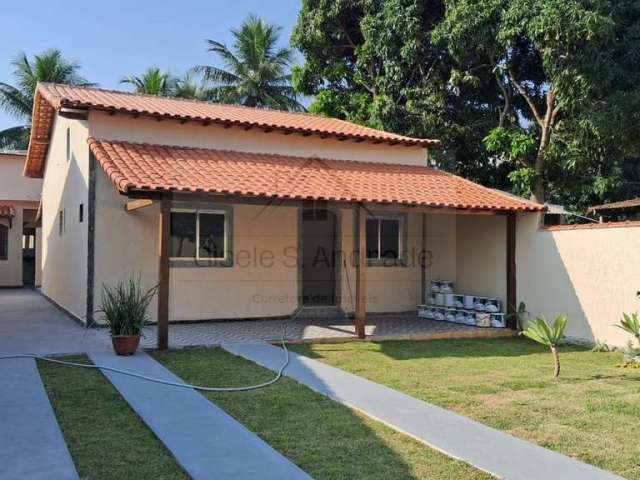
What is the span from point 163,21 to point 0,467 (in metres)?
14.1

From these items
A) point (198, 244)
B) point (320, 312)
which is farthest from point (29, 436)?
point (320, 312)

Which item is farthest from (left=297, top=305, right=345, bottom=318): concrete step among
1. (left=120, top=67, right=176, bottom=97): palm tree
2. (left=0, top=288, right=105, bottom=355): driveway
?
(left=120, top=67, right=176, bottom=97): palm tree

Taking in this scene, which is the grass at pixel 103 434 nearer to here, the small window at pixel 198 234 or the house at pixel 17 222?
the small window at pixel 198 234

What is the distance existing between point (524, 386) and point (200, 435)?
421cm

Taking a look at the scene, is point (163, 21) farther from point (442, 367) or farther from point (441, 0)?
point (442, 367)

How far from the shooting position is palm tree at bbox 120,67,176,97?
110ft

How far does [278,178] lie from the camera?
1141 cm

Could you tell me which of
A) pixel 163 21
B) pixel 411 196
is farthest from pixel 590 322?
pixel 163 21

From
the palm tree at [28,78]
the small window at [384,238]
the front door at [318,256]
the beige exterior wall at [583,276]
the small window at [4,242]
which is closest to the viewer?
the beige exterior wall at [583,276]

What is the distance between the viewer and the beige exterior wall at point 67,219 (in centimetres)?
1252

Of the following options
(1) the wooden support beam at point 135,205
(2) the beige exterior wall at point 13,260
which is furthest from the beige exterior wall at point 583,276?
(2) the beige exterior wall at point 13,260

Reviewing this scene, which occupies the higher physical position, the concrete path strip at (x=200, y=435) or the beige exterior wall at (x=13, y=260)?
the beige exterior wall at (x=13, y=260)

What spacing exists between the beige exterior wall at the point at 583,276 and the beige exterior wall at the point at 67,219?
29.8 ft

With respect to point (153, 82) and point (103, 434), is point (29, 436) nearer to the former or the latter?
point (103, 434)
